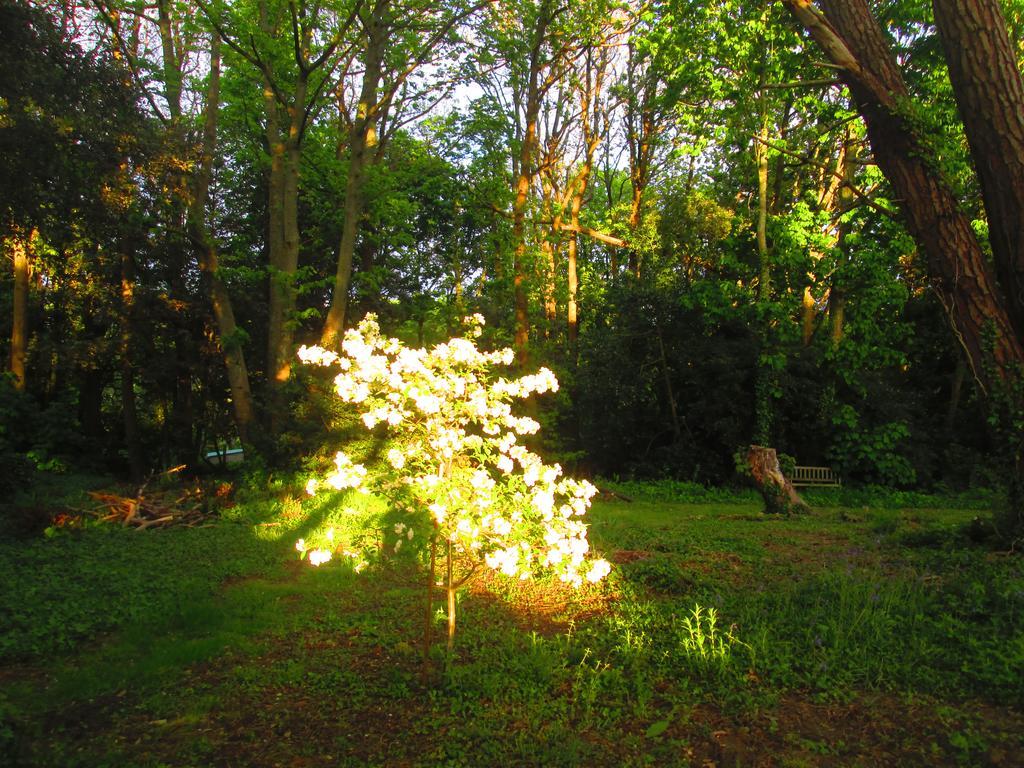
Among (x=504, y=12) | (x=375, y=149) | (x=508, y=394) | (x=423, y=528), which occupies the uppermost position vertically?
(x=504, y=12)

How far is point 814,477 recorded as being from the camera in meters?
13.7

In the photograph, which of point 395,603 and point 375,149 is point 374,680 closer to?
point 395,603

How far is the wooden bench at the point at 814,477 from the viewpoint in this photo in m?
13.6

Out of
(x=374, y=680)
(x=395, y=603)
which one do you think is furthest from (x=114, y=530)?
(x=374, y=680)

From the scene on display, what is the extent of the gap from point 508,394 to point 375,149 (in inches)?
573

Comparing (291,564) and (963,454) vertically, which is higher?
(963,454)

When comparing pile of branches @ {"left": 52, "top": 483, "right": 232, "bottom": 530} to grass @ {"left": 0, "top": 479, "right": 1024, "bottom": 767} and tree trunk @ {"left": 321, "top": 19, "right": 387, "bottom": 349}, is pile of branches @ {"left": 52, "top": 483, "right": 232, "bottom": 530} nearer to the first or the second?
grass @ {"left": 0, "top": 479, "right": 1024, "bottom": 767}

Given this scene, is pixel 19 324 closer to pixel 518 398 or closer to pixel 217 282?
pixel 217 282

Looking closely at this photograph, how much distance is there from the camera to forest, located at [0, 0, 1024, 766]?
133 inches

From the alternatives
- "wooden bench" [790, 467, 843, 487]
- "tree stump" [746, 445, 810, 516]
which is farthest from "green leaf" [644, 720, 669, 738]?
"wooden bench" [790, 467, 843, 487]

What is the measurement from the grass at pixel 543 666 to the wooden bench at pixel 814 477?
25.6ft

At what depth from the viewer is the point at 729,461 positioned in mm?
14438

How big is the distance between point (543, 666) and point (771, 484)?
7146mm

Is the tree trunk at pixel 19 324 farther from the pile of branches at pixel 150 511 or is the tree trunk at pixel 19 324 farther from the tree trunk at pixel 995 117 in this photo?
the tree trunk at pixel 995 117
